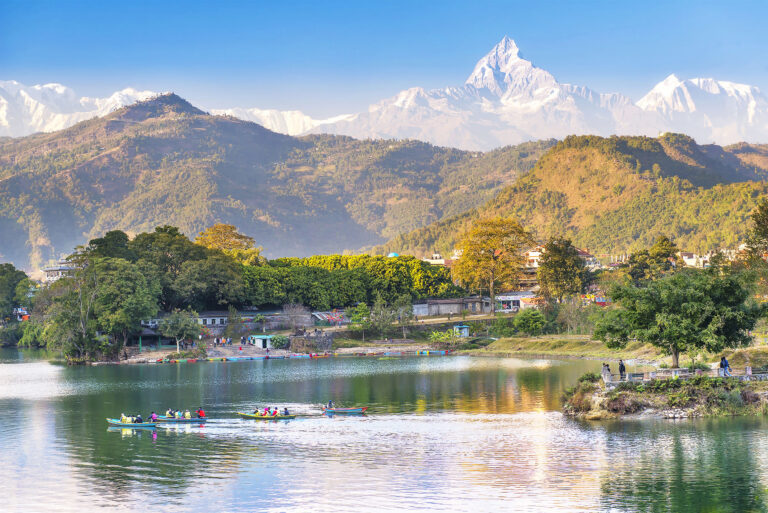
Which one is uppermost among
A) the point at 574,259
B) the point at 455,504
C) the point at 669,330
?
the point at 574,259

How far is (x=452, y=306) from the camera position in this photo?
161 m

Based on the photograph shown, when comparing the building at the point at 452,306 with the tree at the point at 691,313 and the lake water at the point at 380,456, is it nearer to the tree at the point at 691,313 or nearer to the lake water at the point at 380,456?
the lake water at the point at 380,456

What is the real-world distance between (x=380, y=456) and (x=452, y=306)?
11289 cm

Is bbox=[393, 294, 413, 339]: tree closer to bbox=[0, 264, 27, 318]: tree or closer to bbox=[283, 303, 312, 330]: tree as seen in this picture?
bbox=[283, 303, 312, 330]: tree

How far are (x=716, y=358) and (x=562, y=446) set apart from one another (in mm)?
26943

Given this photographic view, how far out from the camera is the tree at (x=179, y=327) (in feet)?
386

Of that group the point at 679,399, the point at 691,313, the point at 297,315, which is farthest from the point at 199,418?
the point at 297,315

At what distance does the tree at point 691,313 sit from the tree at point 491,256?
92917 millimetres

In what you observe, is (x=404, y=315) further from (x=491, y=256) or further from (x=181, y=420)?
(x=181, y=420)

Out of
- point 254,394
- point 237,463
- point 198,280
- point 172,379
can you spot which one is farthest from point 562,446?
point 198,280

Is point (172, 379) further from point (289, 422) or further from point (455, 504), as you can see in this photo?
point (455, 504)

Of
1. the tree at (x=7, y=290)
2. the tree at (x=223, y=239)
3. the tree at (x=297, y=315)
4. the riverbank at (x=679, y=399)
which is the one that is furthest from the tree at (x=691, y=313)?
the tree at (x=223, y=239)

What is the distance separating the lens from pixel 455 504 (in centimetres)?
3806

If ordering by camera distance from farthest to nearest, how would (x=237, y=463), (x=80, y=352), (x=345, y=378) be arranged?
(x=80, y=352) < (x=345, y=378) < (x=237, y=463)
